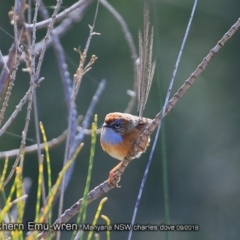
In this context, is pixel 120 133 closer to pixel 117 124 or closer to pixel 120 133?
pixel 120 133

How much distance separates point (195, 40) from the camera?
9.88m

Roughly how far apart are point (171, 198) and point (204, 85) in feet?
6.27

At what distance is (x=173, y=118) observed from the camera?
9.70 meters

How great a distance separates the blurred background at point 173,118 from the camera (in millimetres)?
9250

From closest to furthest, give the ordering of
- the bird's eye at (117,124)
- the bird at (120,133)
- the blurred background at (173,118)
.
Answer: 1. the bird at (120,133)
2. the bird's eye at (117,124)
3. the blurred background at (173,118)

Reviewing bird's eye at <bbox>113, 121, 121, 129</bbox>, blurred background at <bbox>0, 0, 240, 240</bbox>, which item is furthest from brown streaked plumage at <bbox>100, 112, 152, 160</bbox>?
blurred background at <bbox>0, 0, 240, 240</bbox>

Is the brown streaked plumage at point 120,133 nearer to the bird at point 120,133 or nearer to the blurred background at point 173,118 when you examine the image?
the bird at point 120,133

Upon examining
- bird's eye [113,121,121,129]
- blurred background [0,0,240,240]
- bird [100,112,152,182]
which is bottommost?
bird [100,112,152,182]

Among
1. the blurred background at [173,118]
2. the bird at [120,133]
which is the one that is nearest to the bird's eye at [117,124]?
the bird at [120,133]

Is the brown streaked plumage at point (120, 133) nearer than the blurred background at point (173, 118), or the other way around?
the brown streaked plumage at point (120, 133)

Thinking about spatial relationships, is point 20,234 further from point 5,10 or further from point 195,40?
point 195,40

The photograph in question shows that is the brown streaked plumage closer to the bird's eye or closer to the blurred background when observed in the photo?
the bird's eye

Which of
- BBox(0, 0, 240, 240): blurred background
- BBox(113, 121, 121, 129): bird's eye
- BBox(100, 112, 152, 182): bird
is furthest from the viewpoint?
BBox(0, 0, 240, 240): blurred background

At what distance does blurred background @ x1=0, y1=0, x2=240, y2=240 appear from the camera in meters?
9.25
